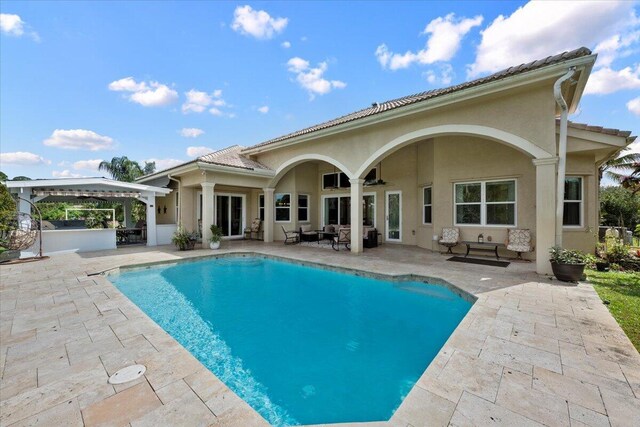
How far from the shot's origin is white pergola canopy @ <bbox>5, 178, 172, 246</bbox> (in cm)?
1036

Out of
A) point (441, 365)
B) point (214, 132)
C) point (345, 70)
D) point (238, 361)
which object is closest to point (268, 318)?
point (238, 361)

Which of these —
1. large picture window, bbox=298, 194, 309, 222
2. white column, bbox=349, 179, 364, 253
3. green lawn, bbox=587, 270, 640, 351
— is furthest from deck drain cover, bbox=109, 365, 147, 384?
large picture window, bbox=298, 194, 309, 222

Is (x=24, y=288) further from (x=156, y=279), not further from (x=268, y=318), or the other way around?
(x=268, y=318)

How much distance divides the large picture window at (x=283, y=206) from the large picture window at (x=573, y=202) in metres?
11.6

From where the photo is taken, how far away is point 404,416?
2188 millimetres

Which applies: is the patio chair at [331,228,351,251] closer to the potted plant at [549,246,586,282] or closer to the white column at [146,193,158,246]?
the potted plant at [549,246,586,282]

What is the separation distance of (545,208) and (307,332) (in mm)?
6651

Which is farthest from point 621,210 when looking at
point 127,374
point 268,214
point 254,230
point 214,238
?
point 127,374

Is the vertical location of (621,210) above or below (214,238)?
above

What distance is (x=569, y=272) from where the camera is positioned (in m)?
6.13

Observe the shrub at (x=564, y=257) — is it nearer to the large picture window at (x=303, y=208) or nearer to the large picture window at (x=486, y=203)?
the large picture window at (x=486, y=203)

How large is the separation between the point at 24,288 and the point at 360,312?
7636 millimetres

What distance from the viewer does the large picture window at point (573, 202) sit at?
28.7 feet

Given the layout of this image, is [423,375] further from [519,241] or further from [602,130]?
[602,130]
